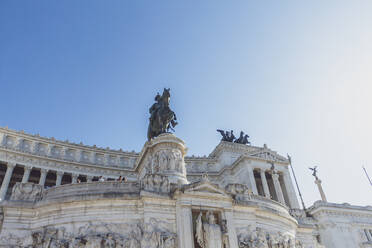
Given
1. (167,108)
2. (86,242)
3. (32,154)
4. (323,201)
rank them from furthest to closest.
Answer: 1. (32,154)
2. (323,201)
3. (167,108)
4. (86,242)

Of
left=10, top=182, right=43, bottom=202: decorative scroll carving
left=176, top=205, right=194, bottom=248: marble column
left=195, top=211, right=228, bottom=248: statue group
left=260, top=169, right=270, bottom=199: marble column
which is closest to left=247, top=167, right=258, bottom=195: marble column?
left=260, top=169, right=270, bottom=199: marble column

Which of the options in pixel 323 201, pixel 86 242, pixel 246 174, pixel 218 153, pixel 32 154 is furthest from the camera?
pixel 218 153

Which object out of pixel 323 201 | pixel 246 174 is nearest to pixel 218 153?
pixel 246 174

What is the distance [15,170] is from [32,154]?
13.6 feet

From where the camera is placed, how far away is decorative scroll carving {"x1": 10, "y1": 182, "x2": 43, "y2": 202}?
15.3 metres

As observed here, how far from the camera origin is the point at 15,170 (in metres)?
50.7

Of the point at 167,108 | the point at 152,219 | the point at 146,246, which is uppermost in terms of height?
the point at 167,108

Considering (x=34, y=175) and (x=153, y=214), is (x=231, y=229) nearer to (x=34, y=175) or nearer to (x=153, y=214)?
(x=153, y=214)

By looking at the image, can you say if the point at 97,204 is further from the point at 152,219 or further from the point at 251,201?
the point at 251,201

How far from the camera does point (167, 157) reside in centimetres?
2159

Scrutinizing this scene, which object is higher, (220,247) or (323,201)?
(323,201)

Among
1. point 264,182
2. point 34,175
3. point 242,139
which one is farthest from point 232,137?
point 34,175

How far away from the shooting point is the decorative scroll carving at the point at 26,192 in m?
15.3

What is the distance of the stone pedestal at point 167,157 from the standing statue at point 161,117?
7.38 ft
